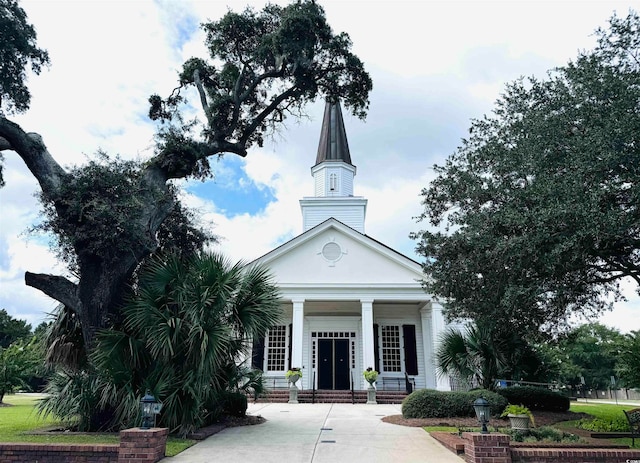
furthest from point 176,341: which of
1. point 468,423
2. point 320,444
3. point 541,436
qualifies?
point 541,436

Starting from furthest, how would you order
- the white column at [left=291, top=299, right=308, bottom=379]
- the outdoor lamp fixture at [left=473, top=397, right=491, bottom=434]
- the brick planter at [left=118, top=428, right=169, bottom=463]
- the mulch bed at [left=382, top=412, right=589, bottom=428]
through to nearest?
Result: 1. the white column at [left=291, top=299, right=308, bottom=379]
2. the mulch bed at [left=382, top=412, right=589, bottom=428]
3. the outdoor lamp fixture at [left=473, top=397, right=491, bottom=434]
4. the brick planter at [left=118, top=428, right=169, bottom=463]

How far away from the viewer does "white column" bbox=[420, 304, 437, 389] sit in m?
20.3

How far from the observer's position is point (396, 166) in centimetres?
1945

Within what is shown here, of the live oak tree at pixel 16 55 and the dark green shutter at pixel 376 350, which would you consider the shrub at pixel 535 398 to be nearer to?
the dark green shutter at pixel 376 350

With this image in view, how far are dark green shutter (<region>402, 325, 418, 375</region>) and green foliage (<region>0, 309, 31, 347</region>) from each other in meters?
48.8

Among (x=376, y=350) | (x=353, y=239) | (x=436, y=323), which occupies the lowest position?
(x=376, y=350)

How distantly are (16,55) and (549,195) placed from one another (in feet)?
37.6

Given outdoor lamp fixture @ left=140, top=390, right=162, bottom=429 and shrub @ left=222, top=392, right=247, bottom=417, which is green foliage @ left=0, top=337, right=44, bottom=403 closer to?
shrub @ left=222, top=392, right=247, bottom=417

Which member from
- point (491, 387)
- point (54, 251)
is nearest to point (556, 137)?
point (491, 387)

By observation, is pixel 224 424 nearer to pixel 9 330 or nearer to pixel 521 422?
pixel 521 422

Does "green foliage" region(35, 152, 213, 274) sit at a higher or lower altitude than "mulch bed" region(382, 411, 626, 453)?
higher

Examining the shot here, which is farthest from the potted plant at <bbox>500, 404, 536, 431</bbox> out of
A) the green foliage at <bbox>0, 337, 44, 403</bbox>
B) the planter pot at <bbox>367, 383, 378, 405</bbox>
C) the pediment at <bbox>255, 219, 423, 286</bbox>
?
the green foliage at <bbox>0, 337, 44, 403</bbox>

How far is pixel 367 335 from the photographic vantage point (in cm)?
1909

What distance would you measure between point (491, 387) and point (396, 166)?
9.89m
